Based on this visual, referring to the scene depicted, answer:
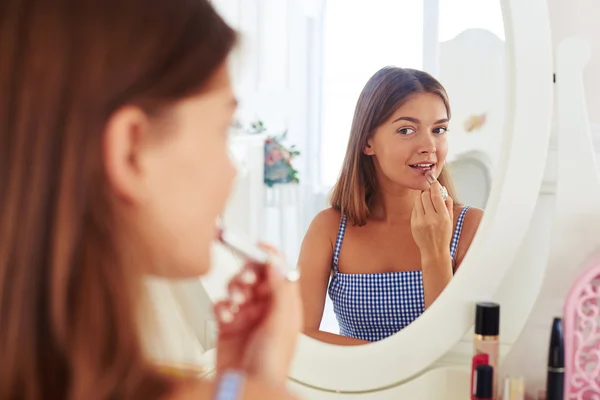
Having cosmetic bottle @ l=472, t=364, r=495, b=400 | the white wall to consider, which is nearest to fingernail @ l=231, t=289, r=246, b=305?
cosmetic bottle @ l=472, t=364, r=495, b=400

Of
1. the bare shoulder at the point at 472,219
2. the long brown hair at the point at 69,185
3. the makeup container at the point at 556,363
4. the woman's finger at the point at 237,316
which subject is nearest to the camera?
the long brown hair at the point at 69,185

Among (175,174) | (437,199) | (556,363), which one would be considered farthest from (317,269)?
(175,174)

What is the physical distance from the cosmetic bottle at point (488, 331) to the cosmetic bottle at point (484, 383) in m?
0.02

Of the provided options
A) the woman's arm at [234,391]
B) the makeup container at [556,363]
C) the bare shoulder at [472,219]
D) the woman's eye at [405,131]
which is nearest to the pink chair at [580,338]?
the makeup container at [556,363]

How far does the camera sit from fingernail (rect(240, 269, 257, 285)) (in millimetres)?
492

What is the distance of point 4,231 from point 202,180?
0.37ft

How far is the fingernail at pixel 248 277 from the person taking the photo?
0.49 meters

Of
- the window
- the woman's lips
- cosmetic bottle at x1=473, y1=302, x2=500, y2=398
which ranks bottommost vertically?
cosmetic bottle at x1=473, y1=302, x2=500, y2=398

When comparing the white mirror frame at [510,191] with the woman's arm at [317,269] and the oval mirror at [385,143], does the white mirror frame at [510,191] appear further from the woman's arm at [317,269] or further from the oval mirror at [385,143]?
the woman's arm at [317,269]

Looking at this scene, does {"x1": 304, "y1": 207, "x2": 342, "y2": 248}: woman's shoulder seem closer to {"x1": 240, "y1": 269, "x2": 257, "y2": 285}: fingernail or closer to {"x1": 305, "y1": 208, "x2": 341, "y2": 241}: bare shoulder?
{"x1": 305, "y1": 208, "x2": 341, "y2": 241}: bare shoulder

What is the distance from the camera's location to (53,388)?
384mm

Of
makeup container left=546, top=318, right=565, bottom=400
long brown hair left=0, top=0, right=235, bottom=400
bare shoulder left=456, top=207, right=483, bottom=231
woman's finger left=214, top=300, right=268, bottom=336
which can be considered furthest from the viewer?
bare shoulder left=456, top=207, right=483, bottom=231

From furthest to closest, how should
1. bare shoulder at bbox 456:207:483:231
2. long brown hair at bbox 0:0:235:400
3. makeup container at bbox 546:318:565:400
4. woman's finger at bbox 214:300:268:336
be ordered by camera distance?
bare shoulder at bbox 456:207:483:231 → makeup container at bbox 546:318:565:400 → woman's finger at bbox 214:300:268:336 → long brown hair at bbox 0:0:235:400

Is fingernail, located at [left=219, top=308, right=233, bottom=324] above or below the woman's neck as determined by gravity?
below
